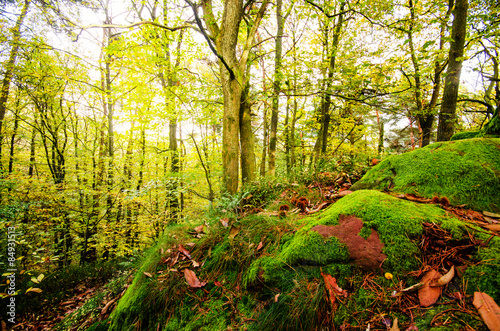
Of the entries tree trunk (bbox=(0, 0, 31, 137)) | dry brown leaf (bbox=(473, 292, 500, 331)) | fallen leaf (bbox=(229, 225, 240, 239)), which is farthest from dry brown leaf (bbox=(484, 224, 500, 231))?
tree trunk (bbox=(0, 0, 31, 137))

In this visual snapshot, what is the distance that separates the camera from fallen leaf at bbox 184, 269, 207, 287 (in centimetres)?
183

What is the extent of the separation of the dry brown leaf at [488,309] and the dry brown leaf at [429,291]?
0.15m

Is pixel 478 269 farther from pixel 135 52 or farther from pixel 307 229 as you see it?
Answer: pixel 135 52

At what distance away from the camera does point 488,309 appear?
87 centimetres

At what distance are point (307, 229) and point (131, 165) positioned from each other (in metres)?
12.4

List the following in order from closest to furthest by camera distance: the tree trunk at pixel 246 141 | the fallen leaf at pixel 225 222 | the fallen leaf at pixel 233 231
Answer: the fallen leaf at pixel 233 231, the fallen leaf at pixel 225 222, the tree trunk at pixel 246 141

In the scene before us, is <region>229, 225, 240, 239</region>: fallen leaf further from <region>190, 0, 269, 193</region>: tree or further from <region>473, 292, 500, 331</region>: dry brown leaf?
<region>190, 0, 269, 193</region>: tree

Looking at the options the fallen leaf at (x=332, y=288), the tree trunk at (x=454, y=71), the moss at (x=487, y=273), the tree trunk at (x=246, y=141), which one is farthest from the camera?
the tree trunk at (x=246, y=141)

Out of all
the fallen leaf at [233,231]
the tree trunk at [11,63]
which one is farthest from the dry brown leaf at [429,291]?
the tree trunk at [11,63]

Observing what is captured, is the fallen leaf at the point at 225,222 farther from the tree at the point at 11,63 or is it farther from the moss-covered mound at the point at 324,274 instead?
the tree at the point at 11,63

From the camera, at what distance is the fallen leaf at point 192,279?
1833 mm

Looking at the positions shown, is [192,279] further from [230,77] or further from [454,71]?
[454,71]

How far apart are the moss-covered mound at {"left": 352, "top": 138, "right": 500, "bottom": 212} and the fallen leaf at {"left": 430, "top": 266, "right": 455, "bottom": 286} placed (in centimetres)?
117

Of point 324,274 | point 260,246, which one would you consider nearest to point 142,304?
point 260,246
